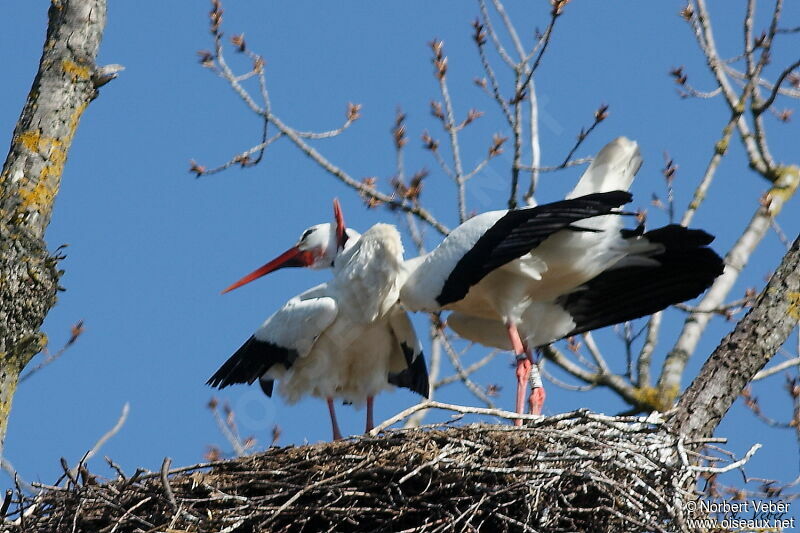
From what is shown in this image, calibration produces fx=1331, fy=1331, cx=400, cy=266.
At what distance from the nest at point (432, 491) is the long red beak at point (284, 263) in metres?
3.79

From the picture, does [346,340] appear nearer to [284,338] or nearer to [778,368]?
[284,338]

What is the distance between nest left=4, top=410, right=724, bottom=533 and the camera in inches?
242

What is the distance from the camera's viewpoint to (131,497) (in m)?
6.39

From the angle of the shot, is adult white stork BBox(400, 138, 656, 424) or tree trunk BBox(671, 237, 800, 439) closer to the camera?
tree trunk BBox(671, 237, 800, 439)

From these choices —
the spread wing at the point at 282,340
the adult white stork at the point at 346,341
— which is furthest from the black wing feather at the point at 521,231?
the spread wing at the point at 282,340

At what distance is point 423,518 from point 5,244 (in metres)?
2.31

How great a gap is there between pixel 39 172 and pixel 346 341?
3.34 metres

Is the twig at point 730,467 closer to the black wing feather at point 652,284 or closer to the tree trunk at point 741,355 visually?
the tree trunk at point 741,355

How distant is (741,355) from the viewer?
22.2 feet

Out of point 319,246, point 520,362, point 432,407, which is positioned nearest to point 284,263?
point 319,246

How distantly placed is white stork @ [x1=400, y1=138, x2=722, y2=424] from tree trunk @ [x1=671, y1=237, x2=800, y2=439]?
4.22 feet

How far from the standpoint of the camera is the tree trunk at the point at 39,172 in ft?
19.6

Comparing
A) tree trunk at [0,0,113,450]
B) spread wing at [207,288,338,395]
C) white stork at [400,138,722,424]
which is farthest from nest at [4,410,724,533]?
spread wing at [207,288,338,395]

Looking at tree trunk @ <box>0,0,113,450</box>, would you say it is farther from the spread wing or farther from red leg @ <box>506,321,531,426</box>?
red leg @ <box>506,321,531,426</box>
